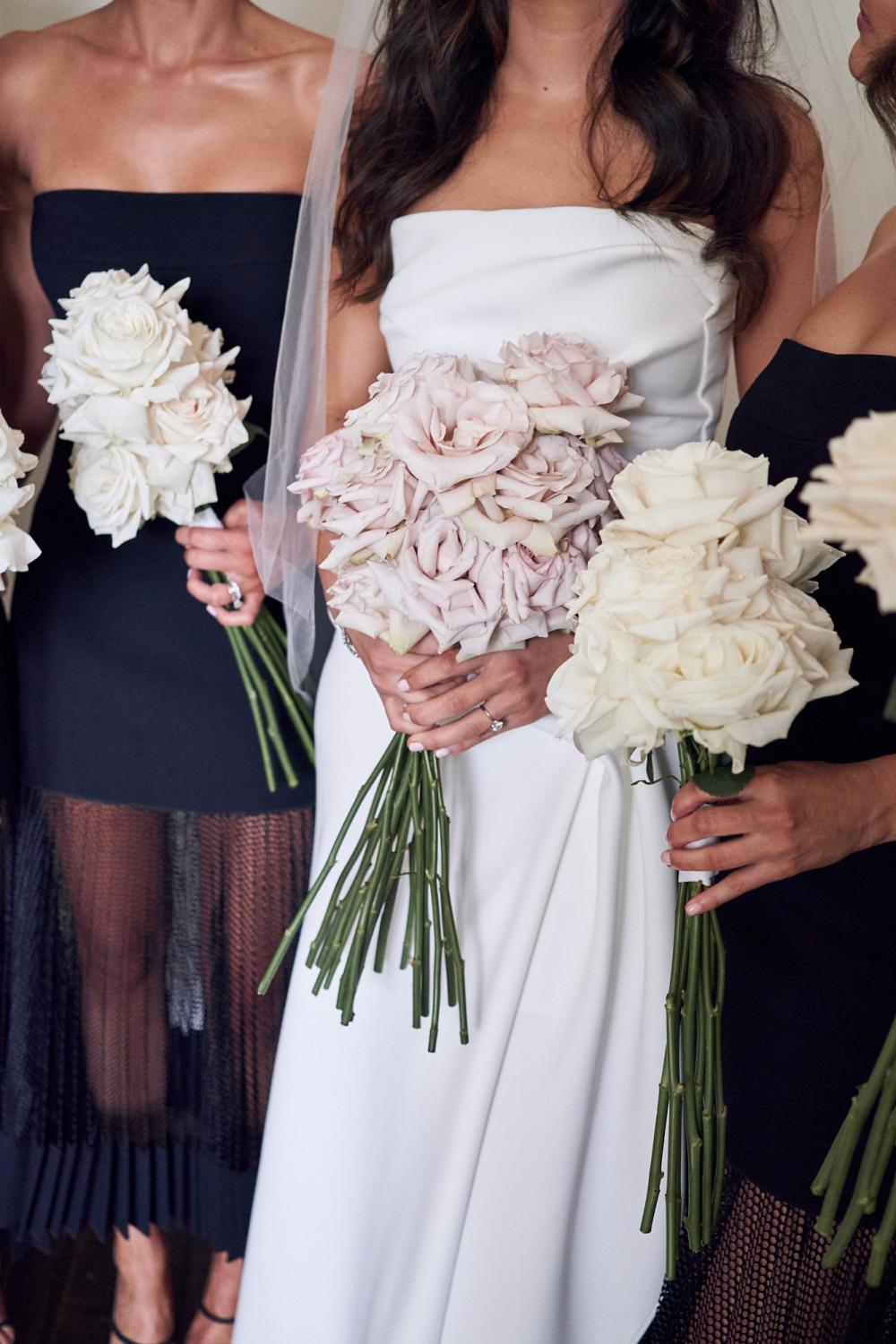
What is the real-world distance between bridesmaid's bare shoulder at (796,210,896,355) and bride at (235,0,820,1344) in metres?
0.15

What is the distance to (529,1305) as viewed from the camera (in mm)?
1470

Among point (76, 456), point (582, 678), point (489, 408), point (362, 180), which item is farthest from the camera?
point (76, 456)

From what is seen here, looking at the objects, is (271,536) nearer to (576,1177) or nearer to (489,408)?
(489,408)

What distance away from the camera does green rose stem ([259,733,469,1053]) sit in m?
1.44

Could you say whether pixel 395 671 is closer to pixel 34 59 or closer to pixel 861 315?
pixel 861 315

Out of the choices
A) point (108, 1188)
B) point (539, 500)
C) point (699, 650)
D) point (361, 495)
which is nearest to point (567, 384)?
point (539, 500)

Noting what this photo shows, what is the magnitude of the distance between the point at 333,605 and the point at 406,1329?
0.88 m

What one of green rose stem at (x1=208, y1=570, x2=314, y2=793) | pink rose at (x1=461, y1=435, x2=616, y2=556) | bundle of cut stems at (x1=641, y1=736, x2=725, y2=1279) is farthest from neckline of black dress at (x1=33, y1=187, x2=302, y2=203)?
bundle of cut stems at (x1=641, y1=736, x2=725, y2=1279)

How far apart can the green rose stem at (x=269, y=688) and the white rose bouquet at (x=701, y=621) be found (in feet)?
2.86

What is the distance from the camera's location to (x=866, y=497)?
2.10ft

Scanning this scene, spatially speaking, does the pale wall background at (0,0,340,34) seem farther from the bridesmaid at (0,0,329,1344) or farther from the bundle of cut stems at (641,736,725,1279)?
the bundle of cut stems at (641,736,725,1279)

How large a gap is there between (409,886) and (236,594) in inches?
21.8

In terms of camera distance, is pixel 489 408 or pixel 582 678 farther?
pixel 489 408

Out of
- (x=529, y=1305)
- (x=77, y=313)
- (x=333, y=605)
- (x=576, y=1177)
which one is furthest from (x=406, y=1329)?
(x=77, y=313)
